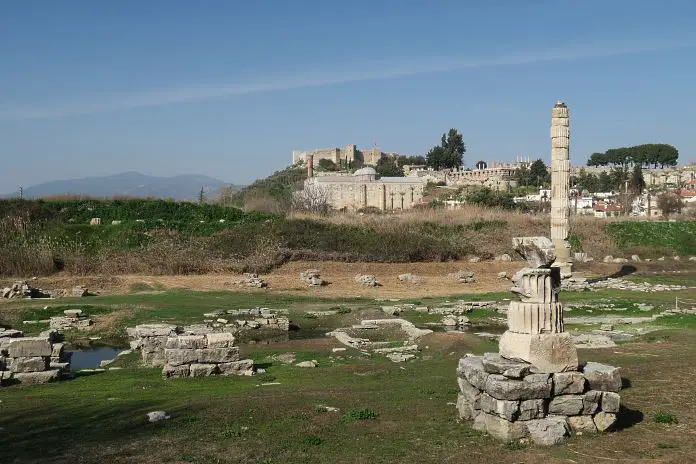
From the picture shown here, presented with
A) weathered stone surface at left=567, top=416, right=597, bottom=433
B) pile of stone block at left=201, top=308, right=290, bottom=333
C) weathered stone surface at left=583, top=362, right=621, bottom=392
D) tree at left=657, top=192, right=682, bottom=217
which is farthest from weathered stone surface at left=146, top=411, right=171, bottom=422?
tree at left=657, top=192, right=682, bottom=217

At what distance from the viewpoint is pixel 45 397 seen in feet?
44.3

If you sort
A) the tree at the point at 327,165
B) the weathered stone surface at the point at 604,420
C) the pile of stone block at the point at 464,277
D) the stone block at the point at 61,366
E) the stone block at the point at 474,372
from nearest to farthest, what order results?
the weathered stone surface at the point at 604,420, the stone block at the point at 474,372, the stone block at the point at 61,366, the pile of stone block at the point at 464,277, the tree at the point at 327,165

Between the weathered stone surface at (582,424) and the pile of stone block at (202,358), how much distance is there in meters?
7.76

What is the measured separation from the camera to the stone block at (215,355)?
15.6 meters

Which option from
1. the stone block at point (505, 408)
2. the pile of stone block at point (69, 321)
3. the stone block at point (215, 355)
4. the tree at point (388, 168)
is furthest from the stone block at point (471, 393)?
the tree at point (388, 168)

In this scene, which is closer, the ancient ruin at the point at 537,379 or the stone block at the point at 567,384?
the ancient ruin at the point at 537,379

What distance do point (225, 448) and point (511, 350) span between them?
4.40m

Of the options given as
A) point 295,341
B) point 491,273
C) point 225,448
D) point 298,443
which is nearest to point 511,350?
point 298,443

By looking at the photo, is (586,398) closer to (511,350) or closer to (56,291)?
(511,350)

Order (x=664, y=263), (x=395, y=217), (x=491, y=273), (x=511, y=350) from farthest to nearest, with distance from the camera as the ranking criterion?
(x=395, y=217), (x=664, y=263), (x=491, y=273), (x=511, y=350)

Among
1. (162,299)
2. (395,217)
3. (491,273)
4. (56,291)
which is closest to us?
(162,299)

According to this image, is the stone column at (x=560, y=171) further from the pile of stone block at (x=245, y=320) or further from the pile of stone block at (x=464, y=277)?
the pile of stone block at (x=245, y=320)

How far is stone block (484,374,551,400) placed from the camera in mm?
9680

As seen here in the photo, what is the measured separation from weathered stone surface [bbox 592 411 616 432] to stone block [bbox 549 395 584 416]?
0.30 metres
